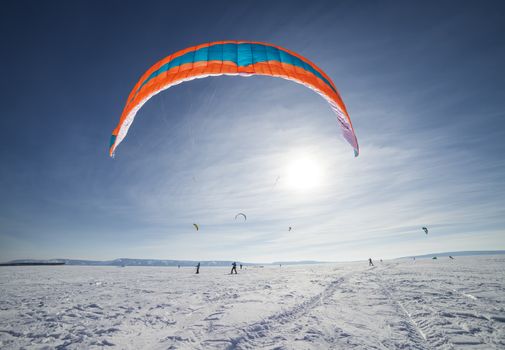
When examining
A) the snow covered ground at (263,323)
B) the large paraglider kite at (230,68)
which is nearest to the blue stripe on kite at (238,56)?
the large paraglider kite at (230,68)

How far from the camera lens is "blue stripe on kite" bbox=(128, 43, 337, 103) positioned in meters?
7.19

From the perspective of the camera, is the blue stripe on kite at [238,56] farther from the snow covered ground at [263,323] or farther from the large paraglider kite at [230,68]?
the snow covered ground at [263,323]

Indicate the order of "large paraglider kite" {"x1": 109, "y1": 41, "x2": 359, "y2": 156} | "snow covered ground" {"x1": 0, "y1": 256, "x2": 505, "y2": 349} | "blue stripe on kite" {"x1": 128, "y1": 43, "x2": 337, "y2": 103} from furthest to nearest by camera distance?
"blue stripe on kite" {"x1": 128, "y1": 43, "x2": 337, "y2": 103} → "large paraglider kite" {"x1": 109, "y1": 41, "x2": 359, "y2": 156} → "snow covered ground" {"x1": 0, "y1": 256, "x2": 505, "y2": 349}

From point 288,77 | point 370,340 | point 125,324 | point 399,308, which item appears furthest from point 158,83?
point 399,308

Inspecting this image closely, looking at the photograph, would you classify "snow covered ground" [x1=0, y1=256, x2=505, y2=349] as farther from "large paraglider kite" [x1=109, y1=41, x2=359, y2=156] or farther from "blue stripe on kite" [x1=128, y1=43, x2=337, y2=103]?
"blue stripe on kite" [x1=128, y1=43, x2=337, y2=103]

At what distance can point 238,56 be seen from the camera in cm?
726

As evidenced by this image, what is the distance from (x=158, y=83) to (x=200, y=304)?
7.55 metres

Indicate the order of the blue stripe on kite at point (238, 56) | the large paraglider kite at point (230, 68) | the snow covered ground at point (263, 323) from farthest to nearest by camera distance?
the blue stripe on kite at point (238, 56)
the large paraglider kite at point (230, 68)
the snow covered ground at point (263, 323)

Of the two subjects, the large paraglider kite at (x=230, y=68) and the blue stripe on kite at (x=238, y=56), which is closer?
the large paraglider kite at (x=230, y=68)

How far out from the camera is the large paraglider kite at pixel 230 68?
6898 mm

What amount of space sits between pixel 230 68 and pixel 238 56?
0.72 metres

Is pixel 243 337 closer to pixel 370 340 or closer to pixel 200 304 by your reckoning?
pixel 370 340

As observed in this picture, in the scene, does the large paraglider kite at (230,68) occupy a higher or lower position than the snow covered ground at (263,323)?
higher

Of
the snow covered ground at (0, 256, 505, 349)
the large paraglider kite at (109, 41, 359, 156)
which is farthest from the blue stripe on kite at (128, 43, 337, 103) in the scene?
the snow covered ground at (0, 256, 505, 349)
